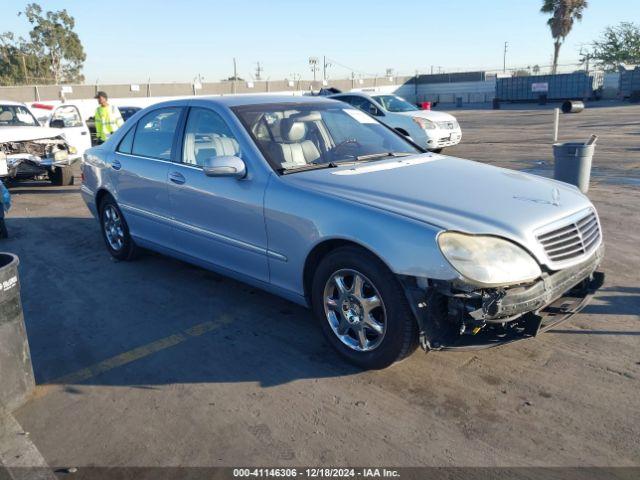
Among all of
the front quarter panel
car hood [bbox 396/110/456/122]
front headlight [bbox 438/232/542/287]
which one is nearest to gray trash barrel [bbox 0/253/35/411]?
the front quarter panel

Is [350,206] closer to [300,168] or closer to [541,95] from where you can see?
[300,168]

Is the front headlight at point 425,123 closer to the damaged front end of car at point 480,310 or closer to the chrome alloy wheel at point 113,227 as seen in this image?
the chrome alloy wheel at point 113,227

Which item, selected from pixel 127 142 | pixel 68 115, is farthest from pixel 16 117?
pixel 127 142

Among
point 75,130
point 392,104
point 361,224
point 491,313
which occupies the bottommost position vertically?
point 491,313

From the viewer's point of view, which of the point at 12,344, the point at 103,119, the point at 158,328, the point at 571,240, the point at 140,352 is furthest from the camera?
the point at 103,119

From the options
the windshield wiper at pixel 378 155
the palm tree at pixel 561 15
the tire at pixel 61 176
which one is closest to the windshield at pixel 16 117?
the tire at pixel 61 176

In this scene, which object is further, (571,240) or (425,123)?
(425,123)

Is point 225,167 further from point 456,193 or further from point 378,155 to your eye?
point 456,193

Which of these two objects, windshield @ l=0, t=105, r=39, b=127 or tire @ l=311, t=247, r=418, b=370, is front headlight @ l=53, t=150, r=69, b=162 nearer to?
windshield @ l=0, t=105, r=39, b=127

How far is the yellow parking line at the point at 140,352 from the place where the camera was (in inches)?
147

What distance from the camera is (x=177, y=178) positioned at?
484 centimetres

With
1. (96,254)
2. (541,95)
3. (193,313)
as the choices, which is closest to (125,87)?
(541,95)

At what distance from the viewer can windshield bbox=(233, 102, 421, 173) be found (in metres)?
4.31

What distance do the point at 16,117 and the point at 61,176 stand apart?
1.52m
